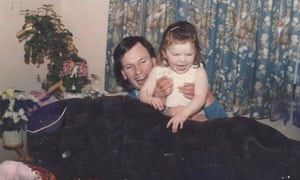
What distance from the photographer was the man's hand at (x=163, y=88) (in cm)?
159

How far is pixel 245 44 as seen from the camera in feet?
8.13

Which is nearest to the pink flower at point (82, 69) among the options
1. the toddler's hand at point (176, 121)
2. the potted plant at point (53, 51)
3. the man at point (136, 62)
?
the potted plant at point (53, 51)

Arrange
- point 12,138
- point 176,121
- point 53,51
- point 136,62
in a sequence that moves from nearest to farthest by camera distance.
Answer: point 176,121 → point 136,62 → point 12,138 → point 53,51

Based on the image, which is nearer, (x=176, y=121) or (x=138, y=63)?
(x=176, y=121)

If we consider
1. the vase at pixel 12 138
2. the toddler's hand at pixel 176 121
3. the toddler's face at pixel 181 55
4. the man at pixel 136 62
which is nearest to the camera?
the toddler's hand at pixel 176 121

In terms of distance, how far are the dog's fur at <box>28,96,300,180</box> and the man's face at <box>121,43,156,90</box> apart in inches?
10.8

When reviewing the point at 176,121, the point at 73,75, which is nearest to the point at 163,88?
the point at 176,121

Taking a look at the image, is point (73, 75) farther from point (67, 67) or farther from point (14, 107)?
point (14, 107)

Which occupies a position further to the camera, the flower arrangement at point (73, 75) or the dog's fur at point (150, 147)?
the flower arrangement at point (73, 75)

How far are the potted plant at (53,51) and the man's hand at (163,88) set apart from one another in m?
0.98

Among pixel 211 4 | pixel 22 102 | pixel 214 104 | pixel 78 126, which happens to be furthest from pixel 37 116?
pixel 211 4

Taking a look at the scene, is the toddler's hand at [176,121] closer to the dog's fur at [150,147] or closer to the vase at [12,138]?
the dog's fur at [150,147]

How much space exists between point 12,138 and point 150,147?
0.93 meters

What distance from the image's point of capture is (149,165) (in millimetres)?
1416
